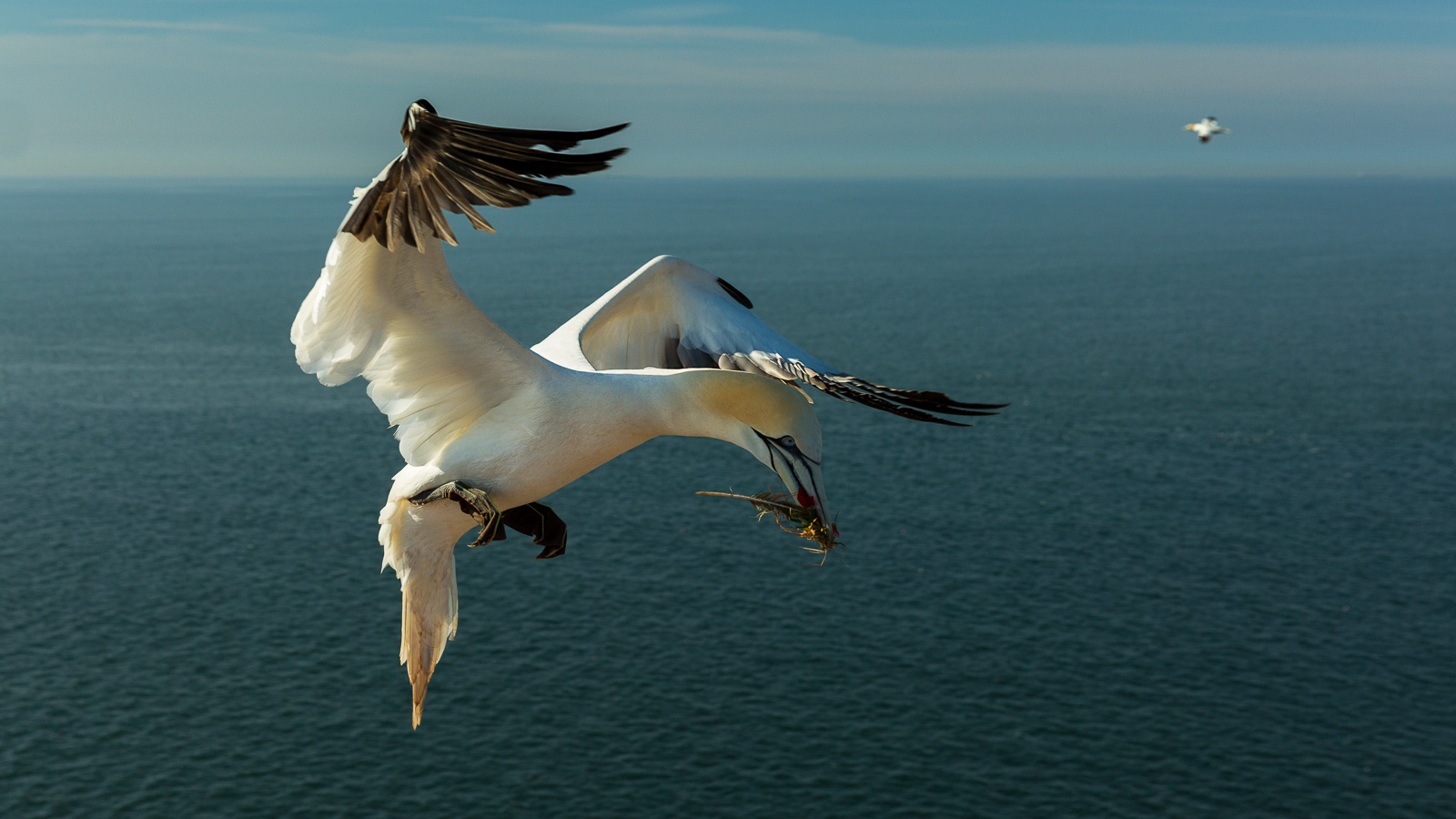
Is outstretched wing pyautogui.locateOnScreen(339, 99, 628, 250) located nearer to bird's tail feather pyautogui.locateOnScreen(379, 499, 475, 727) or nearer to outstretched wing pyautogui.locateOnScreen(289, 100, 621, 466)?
outstretched wing pyautogui.locateOnScreen(289, 100, 621, 466)

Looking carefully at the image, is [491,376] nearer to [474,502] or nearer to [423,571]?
[474,502]

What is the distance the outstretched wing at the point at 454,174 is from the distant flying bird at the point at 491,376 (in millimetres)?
13

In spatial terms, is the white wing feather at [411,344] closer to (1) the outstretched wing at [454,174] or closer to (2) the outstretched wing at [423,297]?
(2) the outstretched wing at [423,297]

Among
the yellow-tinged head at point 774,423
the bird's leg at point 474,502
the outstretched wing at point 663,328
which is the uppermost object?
the outstretched wing at point 663,328

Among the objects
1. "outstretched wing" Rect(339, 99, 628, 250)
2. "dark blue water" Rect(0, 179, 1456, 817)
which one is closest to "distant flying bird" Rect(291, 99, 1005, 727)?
"outstretched wing" Rect(339, 99, 628, 250)

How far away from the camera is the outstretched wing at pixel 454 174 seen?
907 centimetres

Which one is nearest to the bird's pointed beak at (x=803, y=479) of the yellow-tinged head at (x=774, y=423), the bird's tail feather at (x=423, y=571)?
the yellow-tinged head at (x=774, y=423)

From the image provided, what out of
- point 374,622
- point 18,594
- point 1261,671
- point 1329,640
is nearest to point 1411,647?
point 1329,640

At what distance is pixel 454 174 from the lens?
9531 millimetres

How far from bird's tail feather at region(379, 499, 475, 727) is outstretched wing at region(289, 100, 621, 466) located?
65 centimetres

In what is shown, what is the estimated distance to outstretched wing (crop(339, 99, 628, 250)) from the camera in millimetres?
9070

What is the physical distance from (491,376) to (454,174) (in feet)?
11.4

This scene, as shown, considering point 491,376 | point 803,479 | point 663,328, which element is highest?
point 663,328

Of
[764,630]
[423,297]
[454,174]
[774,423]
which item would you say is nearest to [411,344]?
[423,297]
